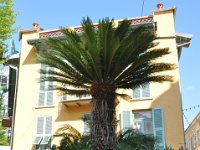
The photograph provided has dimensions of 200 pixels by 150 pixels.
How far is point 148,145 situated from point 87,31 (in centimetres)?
464

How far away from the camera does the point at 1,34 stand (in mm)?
11211

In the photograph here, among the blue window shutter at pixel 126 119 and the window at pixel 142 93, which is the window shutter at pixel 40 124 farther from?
the window at pixel 142 93

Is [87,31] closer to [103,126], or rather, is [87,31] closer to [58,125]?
[103,126]

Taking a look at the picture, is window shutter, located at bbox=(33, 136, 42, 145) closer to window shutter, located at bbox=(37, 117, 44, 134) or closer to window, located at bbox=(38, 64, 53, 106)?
window shutter, located at bbox=(37, 117, 44, 134)

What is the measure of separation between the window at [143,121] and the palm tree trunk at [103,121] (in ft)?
16.4

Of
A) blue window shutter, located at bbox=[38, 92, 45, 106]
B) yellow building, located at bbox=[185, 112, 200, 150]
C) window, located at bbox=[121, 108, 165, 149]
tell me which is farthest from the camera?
yellow building, located at bbox=[185, 112, 200, 150]

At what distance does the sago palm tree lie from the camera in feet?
37.9

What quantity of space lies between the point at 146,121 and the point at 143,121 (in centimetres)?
15

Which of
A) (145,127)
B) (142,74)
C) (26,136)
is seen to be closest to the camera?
(142,74)

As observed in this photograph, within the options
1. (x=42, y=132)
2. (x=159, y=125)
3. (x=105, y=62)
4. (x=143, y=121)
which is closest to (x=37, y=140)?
(x=42, y=132)

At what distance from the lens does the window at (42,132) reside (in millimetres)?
17391

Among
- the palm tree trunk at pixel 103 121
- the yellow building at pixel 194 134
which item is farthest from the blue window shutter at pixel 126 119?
the yellow building at pixel 194 134

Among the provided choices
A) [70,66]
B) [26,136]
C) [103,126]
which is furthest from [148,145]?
[26,136]

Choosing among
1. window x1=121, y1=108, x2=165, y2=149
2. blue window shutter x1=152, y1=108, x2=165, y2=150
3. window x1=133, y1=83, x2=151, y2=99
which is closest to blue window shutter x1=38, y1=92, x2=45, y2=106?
window x1=121, y1=108, x2=165, y2=149
